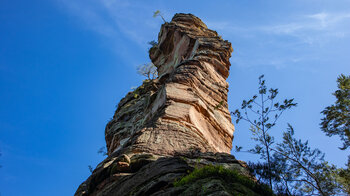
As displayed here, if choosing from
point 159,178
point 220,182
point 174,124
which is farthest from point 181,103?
point 220,182

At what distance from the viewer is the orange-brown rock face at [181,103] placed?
11.9m

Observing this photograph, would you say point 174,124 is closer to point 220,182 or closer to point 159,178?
point 159,178

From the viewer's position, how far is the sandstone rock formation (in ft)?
27.4

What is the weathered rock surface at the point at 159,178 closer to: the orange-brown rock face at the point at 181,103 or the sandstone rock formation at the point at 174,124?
the sandstone rock formation at the point at 174,124

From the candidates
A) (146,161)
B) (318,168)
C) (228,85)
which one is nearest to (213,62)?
(228,85)

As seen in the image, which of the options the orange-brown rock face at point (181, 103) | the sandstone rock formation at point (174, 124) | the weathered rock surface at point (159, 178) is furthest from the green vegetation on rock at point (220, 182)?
the orange-brown rock face at point (181, 103)

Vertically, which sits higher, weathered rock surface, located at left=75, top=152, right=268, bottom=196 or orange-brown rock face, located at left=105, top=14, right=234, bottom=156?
orange-brown rock face, located at left=105, top=14, right=234, bottom=156

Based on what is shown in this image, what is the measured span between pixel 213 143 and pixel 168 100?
2.57 m

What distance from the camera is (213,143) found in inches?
569

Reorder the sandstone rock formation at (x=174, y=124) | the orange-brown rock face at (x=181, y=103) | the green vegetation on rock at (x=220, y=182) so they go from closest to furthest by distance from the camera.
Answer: the green vegetation on rock at (x=220, y=182) → the sandstone rock formation at (x=174, y=124) → the orange-brown rock face at (x=181, y=103)

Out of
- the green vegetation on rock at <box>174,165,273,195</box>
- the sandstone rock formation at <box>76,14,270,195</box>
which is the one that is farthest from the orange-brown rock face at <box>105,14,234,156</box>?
the green vegetation on rock at <box>174,165,273,195</box>

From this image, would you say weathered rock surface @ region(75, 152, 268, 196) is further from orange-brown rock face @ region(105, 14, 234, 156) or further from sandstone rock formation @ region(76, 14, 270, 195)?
orange-brown rock face @ region(105, 14, 234, 156)

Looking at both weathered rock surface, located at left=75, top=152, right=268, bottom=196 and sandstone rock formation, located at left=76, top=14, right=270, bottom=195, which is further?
sandstone rock formation, located at left=76, top=14, right=270, bottom=195

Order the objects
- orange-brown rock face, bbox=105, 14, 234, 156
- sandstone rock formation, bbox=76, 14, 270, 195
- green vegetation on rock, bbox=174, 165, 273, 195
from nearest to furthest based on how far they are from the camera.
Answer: green vegetation on rock, bbox=174, 165, 273, 195, sandstone rock formation, bbox=76, 14, 270, 195, orange-brown rock face, bbox=105, 14, 234, 156
